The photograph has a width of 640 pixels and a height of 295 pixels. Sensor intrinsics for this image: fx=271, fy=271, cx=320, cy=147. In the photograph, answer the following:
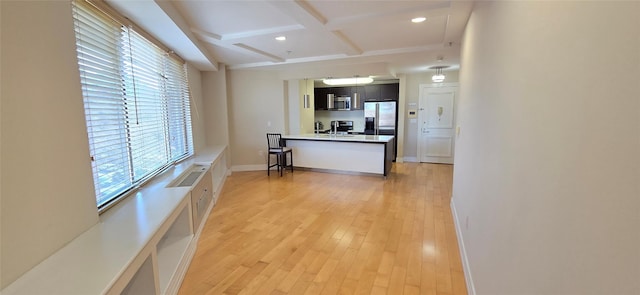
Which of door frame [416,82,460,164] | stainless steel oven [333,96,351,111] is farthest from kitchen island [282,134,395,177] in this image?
stainless steel oven [333,96,351,111]

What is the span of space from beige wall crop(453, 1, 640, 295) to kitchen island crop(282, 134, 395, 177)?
400cm

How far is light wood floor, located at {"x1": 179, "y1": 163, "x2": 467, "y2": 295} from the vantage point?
2.19 m

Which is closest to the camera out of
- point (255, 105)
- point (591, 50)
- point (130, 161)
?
point (591, 50)

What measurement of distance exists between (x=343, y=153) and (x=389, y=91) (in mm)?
2745

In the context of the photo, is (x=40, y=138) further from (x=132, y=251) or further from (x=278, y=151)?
(x=278, y=151)

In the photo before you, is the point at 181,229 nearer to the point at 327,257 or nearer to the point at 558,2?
the point at 327,257

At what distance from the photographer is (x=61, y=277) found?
1.18m

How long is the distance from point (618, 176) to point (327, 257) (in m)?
2.29

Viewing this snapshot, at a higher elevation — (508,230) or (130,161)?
(130,161)

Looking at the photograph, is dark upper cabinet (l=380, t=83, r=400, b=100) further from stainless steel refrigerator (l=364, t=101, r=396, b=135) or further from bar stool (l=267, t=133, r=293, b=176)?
bar stool (l=267, t=133, r=293, b=176)

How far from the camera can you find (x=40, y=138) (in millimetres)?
1301

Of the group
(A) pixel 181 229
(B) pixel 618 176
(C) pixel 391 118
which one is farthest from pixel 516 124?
(C) pixel 391 118

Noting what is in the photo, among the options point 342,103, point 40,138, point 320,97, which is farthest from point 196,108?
point 342,103

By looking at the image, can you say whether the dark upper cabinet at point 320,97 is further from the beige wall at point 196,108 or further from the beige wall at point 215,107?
the beige wall at point 196,108
